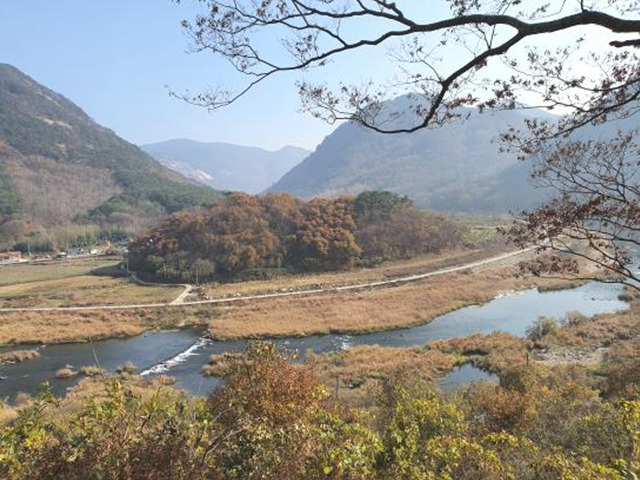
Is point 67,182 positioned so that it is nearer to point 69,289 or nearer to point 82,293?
point 69,289

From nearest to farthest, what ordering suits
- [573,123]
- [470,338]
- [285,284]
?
1. [573,123]
2. [470,338]
3. [285,284]

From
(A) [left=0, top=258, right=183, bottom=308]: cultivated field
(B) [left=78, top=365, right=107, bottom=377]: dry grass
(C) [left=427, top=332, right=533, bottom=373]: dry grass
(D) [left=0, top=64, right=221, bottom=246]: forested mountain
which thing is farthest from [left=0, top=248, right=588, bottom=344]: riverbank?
(D) [left=0, top=64, right=221, bottom=246]: forested mountain

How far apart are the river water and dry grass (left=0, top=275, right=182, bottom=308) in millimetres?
12325

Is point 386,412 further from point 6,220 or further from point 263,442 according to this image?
point 6,220

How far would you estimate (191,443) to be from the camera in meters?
4.37

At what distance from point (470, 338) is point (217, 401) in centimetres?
2524

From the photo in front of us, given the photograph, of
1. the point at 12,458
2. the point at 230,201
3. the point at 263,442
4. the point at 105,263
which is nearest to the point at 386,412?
the point at 263,442

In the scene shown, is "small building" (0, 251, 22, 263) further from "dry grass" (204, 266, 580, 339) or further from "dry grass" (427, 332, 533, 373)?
"dry grass" (427, 332, 533, 373)

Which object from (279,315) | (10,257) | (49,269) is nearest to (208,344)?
(279,315)

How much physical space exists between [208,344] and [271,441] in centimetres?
2768

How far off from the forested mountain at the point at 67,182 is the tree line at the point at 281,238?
44370mm

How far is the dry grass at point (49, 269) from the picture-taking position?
6006 cm

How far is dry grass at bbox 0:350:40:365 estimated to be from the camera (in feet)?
92.1

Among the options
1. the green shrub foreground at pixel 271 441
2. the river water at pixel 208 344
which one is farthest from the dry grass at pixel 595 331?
the green shrub foreground at pixel 271 441
